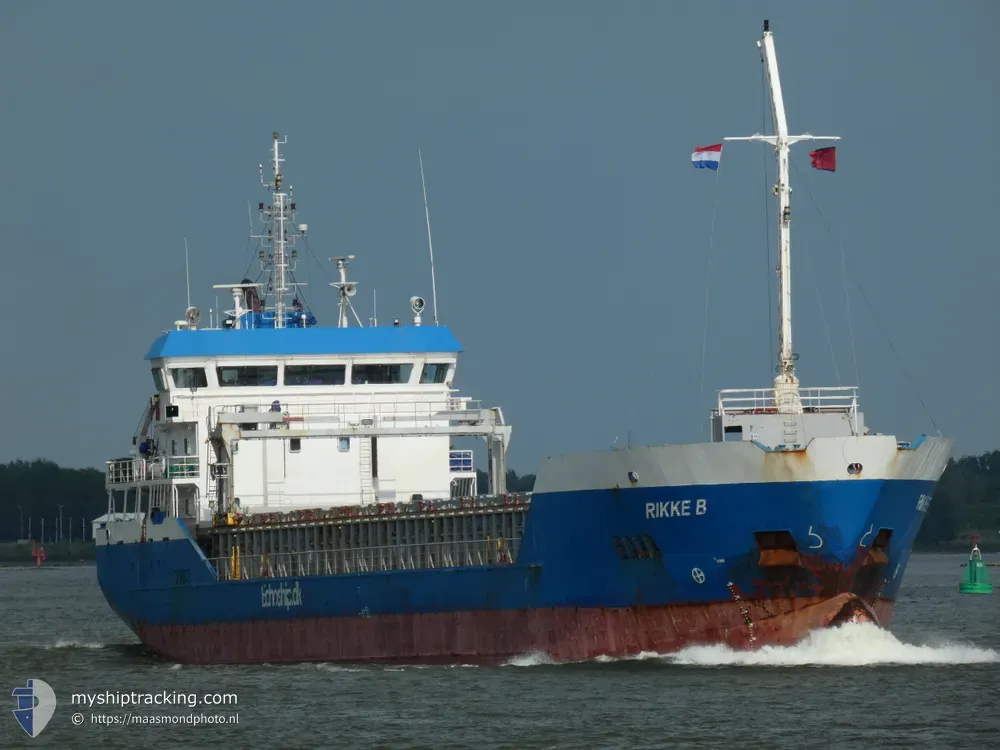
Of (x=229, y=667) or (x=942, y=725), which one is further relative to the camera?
(x=229, y=667)

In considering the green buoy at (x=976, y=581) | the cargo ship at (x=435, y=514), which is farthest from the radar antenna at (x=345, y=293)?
the green buoy at (x=976, y=581)

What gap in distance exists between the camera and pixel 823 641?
97.2 ft

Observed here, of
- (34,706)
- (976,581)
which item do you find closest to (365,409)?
(34,706)

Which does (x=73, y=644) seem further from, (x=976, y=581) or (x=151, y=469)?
(x=976, y=581)

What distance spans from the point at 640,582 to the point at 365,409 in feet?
38.7

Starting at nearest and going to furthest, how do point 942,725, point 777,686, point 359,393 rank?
point 942,725 → point 777,686 → point 359,393

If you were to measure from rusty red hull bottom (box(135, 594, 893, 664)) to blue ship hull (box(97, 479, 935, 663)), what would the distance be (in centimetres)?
3

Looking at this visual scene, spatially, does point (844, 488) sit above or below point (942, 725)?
above

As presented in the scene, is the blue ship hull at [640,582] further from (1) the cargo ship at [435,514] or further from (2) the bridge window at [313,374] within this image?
(2) the bridge window at [313,374]

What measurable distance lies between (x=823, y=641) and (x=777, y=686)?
206 centimetres

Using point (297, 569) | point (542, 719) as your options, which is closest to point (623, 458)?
point (542, 719)

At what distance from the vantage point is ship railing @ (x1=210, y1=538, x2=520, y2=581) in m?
33.8

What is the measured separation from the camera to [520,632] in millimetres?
32406

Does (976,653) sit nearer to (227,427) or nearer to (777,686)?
(777,686)
